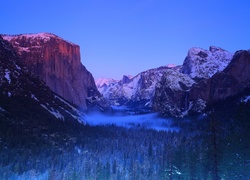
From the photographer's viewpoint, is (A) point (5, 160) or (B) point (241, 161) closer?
(B) point (241, 161)

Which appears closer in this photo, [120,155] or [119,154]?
[120,155]

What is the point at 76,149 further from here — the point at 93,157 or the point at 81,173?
the point at 81,173

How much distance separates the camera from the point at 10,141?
14725 centimetres

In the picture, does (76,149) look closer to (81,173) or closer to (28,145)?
(28,145)

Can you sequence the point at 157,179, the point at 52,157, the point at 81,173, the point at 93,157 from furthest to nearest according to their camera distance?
the point at 93,157 → the point at 52,157 → the point at 81,173 → the point at 157,179

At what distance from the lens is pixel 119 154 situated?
6629 inches

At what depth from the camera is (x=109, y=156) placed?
520ft

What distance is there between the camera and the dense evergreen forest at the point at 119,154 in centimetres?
8094

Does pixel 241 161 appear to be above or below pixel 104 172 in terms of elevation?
above

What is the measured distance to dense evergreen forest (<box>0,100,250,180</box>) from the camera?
8094cm

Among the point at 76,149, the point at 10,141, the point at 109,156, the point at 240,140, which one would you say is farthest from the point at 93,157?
the point at 240,140

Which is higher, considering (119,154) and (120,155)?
(119,154)

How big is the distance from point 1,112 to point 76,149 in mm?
52450

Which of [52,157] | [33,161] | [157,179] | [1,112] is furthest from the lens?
[1,112]
